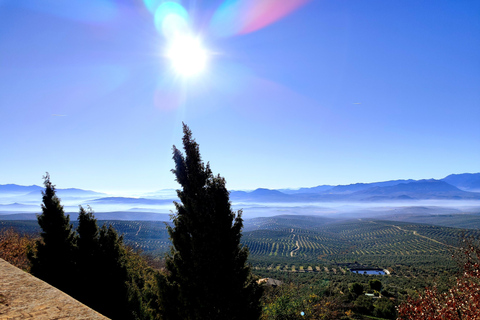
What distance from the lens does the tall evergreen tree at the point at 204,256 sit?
328 inches

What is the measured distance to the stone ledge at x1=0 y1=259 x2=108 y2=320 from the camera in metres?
2.19

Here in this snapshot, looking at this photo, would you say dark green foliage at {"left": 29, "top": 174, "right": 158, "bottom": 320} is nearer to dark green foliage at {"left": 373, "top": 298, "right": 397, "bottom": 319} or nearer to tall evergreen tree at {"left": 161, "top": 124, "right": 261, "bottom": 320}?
tall evergreen tree at {"left": 161, "top": 124, "right": 261, "bottom": 320}

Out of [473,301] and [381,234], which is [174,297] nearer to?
[473,301]

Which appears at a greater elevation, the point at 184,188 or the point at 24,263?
the point at 184,188

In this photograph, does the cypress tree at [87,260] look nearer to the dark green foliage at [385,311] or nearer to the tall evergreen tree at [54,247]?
the tall evergreen tree at [54,247]

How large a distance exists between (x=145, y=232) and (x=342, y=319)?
141390mm

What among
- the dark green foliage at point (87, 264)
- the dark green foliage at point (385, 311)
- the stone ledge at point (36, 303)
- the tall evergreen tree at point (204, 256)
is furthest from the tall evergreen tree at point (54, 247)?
the dark green foliage at point (385, 311)

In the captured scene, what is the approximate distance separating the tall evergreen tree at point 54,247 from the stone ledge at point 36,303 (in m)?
13.0

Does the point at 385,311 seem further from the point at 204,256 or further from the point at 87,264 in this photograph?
the point at 87,264

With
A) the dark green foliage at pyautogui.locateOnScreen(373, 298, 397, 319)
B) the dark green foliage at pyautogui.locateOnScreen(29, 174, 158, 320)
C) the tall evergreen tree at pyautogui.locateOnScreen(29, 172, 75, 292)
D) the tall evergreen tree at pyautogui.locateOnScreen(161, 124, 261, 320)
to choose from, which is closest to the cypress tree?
the dark green foliage at pyautogui.locateOnScreen(29, 174, 158, 320)

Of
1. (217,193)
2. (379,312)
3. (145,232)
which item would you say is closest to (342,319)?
(379,312)

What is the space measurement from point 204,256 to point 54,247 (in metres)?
10.8

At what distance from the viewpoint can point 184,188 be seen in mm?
9422

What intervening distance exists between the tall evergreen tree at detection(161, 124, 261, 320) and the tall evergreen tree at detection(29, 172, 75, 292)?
805 centimetres
